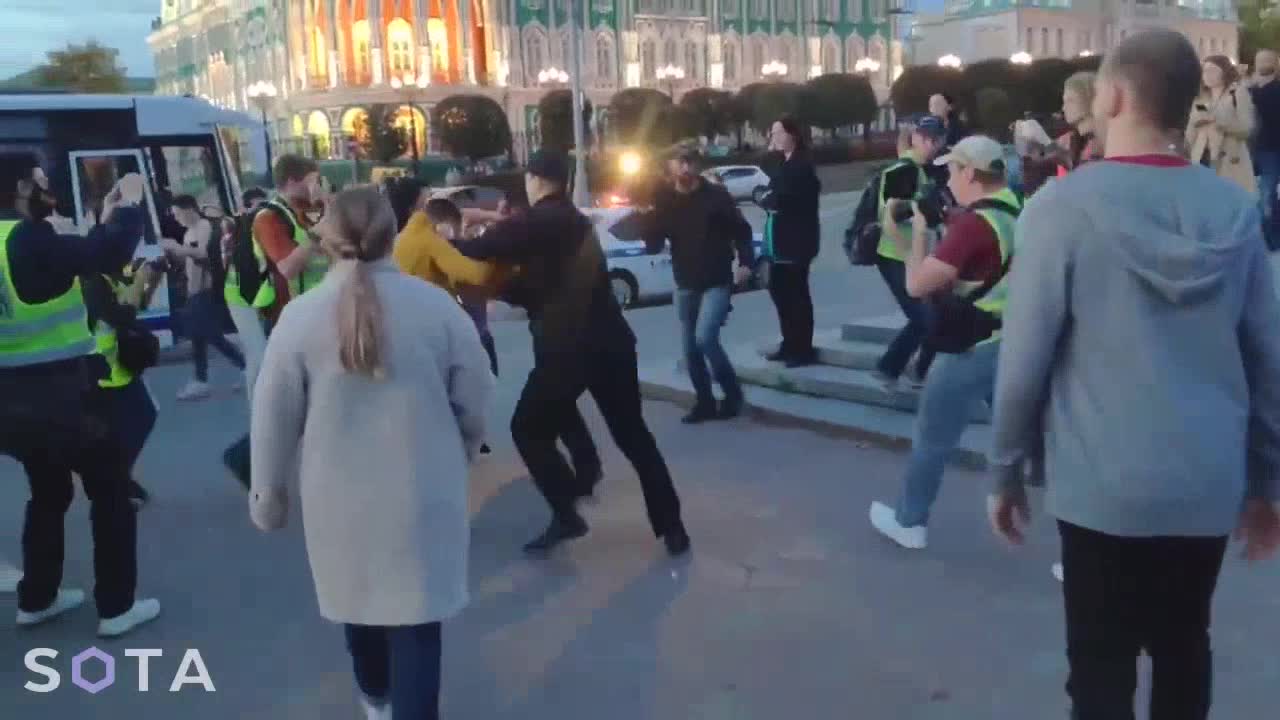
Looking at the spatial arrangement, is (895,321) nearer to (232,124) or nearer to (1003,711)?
(1003,711)

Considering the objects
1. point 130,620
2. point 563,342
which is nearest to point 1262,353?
point 563,342

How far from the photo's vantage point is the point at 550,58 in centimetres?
6944

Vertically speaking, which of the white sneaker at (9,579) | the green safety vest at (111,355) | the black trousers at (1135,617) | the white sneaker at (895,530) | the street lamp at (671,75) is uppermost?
the street lamp at (671,75)

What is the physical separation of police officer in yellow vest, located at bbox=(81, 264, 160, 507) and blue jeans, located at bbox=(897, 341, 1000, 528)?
3.28m

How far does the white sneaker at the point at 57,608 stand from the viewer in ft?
17.2

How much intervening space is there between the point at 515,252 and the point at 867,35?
7623cm

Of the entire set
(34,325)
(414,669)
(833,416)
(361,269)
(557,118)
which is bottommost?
(833,416)

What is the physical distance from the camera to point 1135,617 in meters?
2.72

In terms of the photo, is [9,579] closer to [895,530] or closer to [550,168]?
[550,168]

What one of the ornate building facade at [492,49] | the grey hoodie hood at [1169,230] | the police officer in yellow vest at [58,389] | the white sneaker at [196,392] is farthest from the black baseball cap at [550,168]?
the ornate building facade at [492,49]

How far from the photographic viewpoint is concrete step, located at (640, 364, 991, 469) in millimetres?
7277

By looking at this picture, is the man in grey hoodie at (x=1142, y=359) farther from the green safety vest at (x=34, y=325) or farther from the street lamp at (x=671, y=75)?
the street lamp at (x=671, y=75)

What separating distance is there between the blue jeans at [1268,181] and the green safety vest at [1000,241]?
23.9 feet

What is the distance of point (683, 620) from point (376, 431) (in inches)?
81.6
